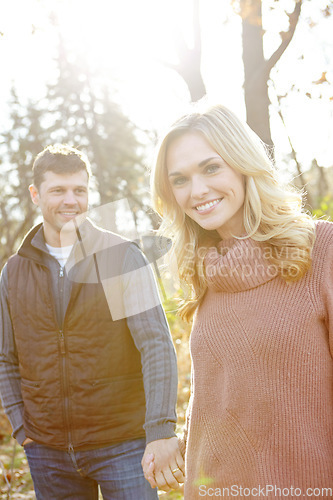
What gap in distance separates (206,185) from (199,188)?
0.12ft

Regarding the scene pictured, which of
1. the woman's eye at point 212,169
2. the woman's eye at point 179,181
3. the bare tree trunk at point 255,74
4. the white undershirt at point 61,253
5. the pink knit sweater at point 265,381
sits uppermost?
the bare tree trunk at point 255,74

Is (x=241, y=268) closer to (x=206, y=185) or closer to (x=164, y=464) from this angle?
(x=206, y=185)

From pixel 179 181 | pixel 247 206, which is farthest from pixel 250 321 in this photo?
pixel 179 181

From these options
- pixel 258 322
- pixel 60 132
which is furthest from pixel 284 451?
pixel 60 132

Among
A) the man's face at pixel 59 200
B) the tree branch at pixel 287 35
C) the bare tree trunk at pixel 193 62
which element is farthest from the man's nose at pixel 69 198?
the tree branch at pixel 287 35

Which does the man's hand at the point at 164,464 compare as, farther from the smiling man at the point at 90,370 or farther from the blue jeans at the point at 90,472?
the blue jeans at the point at 90,472

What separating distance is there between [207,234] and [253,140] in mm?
591

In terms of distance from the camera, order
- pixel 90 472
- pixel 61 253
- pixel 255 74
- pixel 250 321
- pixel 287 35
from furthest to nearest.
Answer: pixel 255 74 < pixel 287 35 < pixel 61 253 < pixel 90 472 < pixel 250 321

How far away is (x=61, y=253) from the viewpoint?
366 centimetres

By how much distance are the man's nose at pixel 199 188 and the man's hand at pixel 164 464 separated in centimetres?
136

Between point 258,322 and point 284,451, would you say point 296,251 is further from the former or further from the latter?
point 284,451

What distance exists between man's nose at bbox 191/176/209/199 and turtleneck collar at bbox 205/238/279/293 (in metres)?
0.28

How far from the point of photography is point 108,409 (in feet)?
10.8

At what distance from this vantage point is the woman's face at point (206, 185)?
2564 millimetres
